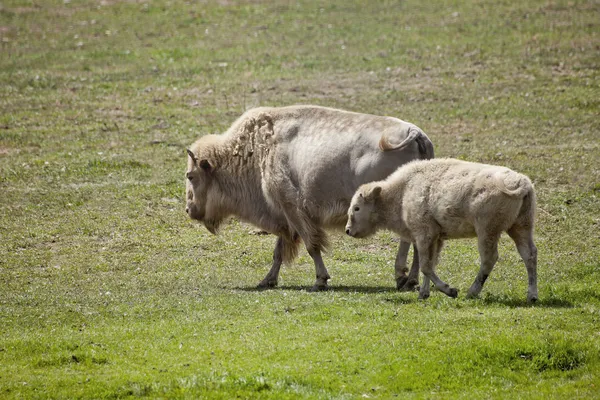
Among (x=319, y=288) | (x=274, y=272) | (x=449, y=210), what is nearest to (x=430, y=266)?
(x=449, y=210)

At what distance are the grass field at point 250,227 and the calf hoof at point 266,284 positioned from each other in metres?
0.31

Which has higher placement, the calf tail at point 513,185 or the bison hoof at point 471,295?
the calf tail at point 513,185

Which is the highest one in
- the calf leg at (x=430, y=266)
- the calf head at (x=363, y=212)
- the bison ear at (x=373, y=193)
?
the bison ear at (x=373, y=193)

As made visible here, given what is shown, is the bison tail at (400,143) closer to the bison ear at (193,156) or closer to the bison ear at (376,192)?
the bison ear at (376,192)

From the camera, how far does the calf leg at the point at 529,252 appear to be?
12.4 metres

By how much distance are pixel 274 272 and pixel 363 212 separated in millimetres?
2382

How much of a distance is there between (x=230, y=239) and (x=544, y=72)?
13.4 metres

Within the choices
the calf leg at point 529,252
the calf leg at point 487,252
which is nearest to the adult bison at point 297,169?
the calf leg at point 487,252

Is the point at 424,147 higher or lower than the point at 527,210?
higher

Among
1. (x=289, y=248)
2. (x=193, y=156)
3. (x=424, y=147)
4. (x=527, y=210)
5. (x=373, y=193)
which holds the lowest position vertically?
(x=289, y=248)

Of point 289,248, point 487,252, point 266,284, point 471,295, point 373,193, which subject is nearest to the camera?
point 487,252

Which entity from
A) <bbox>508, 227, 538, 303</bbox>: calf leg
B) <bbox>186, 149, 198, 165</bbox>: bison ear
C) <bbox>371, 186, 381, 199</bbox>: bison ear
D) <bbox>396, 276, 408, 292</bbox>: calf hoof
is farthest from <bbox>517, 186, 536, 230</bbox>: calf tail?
<bbox>186, 149, 198, 165</bbox>: bison ear

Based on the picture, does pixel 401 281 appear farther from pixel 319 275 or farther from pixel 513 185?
pixel 513 185

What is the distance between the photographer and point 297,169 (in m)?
15.2
